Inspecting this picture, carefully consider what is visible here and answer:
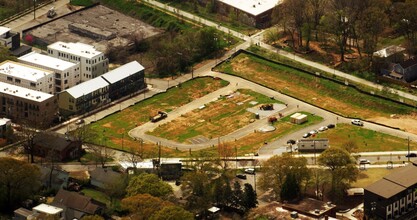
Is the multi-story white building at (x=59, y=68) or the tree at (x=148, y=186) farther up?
the tree at (x=148, y=186)

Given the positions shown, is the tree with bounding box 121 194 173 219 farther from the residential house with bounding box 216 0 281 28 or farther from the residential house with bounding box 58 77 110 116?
the residential house with bounding box 216 0 281 28

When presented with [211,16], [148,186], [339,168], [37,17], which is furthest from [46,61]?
[339,168]

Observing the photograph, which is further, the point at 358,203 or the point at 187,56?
the point at 187,56

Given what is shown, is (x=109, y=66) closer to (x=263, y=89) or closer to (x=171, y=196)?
(x=263, y=89)

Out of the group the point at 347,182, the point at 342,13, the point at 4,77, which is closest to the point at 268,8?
the point at 342,13

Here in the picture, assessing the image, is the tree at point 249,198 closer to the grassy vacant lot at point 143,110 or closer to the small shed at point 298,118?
the grassy vacant lot at point 143,110

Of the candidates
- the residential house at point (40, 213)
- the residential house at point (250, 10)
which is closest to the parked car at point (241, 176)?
the residential house at point (40, 213)
